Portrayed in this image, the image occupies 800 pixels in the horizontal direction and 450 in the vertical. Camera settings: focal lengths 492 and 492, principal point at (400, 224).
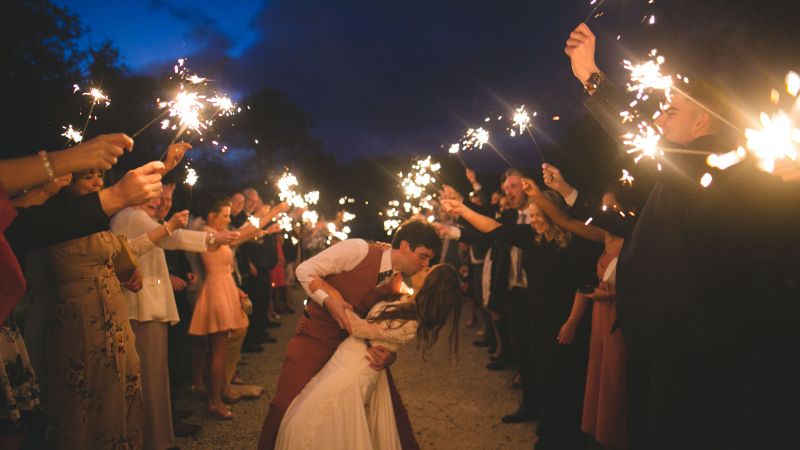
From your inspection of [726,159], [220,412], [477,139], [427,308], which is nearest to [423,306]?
[427,308]

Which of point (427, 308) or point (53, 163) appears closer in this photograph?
point (53, 163)

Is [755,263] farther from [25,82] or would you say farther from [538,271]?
[25,82]

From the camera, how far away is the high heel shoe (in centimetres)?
594

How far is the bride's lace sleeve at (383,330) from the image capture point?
354 centimetres

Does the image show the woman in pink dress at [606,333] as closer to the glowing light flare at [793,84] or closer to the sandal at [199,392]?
the glowing light flare at [793,84]

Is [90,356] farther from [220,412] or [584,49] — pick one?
[584,49]

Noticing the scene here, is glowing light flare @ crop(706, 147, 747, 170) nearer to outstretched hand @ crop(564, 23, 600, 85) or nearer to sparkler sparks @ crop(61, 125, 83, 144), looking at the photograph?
outstretched hand @ crop(564, 23, 600, 85)

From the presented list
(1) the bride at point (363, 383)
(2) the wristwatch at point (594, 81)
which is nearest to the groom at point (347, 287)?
(1) the bride at point (363, 383)

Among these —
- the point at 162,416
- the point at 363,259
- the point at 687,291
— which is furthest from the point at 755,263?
the point at 162,416

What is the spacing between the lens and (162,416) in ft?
15.9

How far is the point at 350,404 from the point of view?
3.40 metres

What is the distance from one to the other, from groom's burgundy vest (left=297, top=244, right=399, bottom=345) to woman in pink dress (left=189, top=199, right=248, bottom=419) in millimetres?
2571

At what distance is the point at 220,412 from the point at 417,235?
146 inches

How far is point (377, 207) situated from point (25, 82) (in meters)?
33.8
